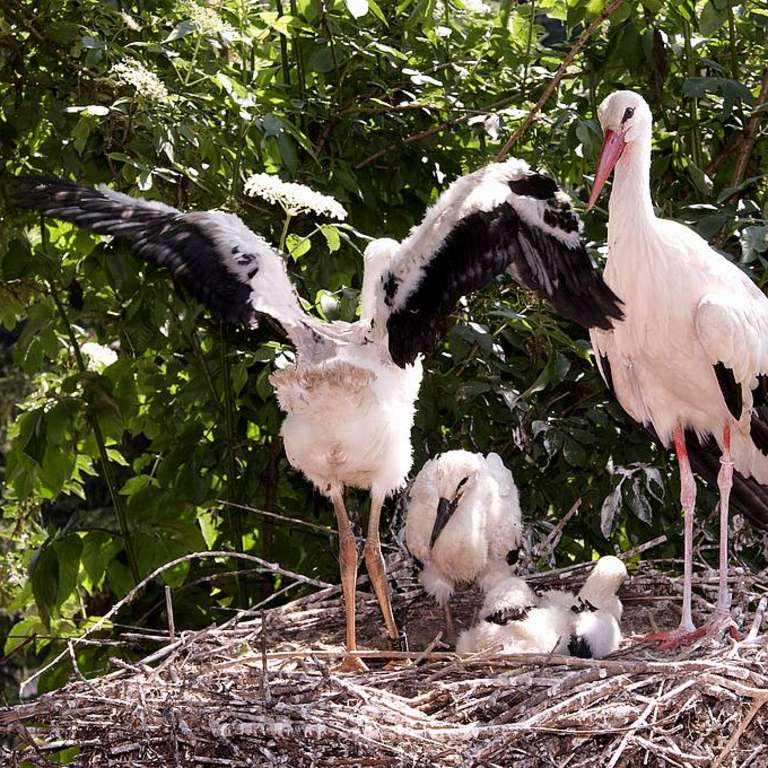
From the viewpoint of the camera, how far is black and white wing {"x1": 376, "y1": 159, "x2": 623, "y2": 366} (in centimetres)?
470

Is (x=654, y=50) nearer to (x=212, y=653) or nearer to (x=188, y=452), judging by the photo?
(x=188, y=452)

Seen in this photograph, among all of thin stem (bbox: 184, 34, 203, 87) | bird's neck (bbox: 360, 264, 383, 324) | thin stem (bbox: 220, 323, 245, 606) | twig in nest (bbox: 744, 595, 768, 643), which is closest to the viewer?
twig in nest (bbox: 744, 595, 768, 643)

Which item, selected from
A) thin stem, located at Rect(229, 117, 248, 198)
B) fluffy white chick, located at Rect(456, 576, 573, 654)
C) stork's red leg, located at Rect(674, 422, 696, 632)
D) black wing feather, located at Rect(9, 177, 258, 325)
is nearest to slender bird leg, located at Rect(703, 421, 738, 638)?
stork's red leg, located at Rect(674, 422, 696, 632)

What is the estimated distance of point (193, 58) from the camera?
588 cm

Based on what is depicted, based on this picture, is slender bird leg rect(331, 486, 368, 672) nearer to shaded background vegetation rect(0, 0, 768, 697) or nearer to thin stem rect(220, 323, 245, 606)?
shaded background vegetation rect(0, 0, 768, 697)

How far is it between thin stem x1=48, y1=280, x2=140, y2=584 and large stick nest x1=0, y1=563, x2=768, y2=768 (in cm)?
117

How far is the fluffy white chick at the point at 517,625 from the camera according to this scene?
525 centimetres

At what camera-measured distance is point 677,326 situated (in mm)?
5258

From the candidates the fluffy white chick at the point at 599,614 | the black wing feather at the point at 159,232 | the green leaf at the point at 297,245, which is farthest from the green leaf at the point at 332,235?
the fluffy white chick at the point at 599,614

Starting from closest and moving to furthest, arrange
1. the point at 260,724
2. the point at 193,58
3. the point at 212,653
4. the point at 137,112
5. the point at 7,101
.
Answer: the point at 260,724 → the point at 212,653 → the point at 137,112 → the point at 193,58 → the point at 7,101

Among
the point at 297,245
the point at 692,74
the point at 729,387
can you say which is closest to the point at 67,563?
the point at 297,245

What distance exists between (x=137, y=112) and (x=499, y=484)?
6.38ft

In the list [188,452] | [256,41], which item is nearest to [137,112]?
[256,41]

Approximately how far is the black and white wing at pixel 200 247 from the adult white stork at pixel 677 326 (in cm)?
112
